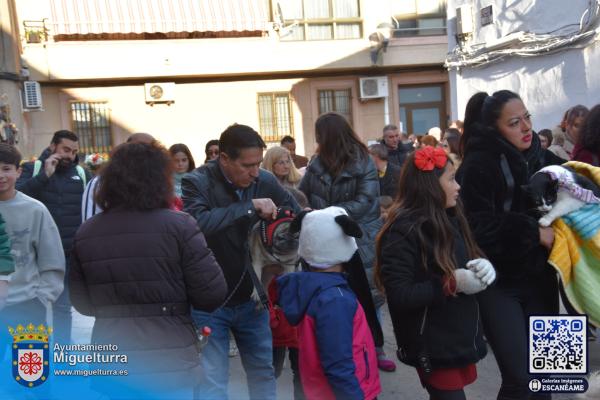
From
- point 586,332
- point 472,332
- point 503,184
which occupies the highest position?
point 503,184

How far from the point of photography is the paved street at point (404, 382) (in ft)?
14.5

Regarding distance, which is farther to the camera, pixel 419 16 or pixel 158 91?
pixel 419 16

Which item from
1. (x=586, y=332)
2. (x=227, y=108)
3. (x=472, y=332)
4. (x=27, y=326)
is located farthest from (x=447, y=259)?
(x=227, y=108)

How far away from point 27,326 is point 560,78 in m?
10.1

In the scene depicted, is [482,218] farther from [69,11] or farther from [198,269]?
[69,11]

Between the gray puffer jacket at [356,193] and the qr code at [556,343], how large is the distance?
1.50 m

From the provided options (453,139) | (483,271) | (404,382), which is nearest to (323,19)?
(453,139)

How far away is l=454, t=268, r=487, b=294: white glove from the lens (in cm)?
291

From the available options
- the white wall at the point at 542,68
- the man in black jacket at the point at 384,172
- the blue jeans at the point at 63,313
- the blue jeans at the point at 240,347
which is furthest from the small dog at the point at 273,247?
the white wall at the point at 542,68

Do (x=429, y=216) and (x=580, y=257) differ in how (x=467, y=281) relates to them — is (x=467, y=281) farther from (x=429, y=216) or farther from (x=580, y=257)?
(x=580, y=257)

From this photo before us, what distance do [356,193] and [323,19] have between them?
45.6 feet

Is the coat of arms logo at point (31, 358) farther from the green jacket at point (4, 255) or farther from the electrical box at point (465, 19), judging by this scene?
the electrical box at point (465, 19)

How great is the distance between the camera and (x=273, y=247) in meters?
3.34

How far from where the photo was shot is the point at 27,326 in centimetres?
370
